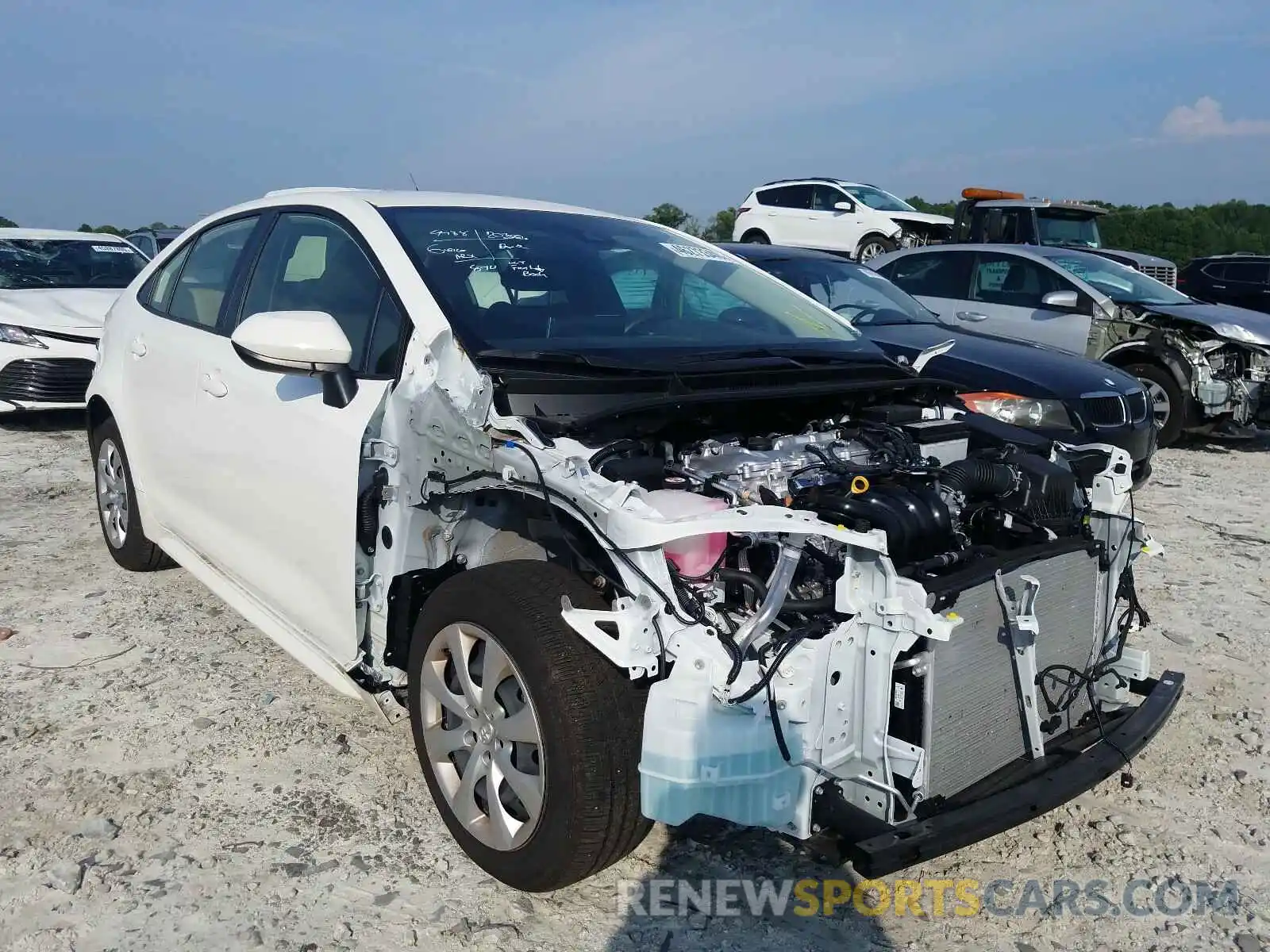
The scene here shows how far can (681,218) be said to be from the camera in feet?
100

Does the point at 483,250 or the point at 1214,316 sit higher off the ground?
the point at 483,250

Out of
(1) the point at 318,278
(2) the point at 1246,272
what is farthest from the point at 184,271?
(2) the point at 1246,272

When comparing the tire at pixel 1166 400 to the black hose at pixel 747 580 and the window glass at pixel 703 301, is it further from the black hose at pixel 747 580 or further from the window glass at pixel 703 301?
the black hose at pixel 747 580

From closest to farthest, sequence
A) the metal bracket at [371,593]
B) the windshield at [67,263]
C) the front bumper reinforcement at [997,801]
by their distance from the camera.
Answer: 1. the front bumper reinforcement at [997,801]
2. the metal bracket at [371,593]
3. the windshield at [67,263]

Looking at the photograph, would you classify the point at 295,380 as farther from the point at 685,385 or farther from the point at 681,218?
the point at 681,218

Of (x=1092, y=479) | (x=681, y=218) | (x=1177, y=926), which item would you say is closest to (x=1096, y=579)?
(x=1092, y=479)

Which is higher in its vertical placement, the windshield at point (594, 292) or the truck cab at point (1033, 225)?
the truck cab at point (1033, 225)

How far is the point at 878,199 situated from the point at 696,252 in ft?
45.9

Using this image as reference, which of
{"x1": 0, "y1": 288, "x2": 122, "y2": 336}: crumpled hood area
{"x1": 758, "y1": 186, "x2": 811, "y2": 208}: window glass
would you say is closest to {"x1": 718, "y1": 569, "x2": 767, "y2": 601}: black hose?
{"x1": 0, "y1": 288, "x2": 122, "y2": 336}: crumpled hood area

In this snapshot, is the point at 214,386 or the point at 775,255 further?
the point at 775,255

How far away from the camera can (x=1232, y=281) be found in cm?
1503

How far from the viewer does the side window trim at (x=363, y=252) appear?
9.60 ft

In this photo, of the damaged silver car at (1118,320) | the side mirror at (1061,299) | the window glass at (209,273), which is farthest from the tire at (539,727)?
the side mirror at (1061,299)

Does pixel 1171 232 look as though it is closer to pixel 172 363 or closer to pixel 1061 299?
pixel 1061 299
